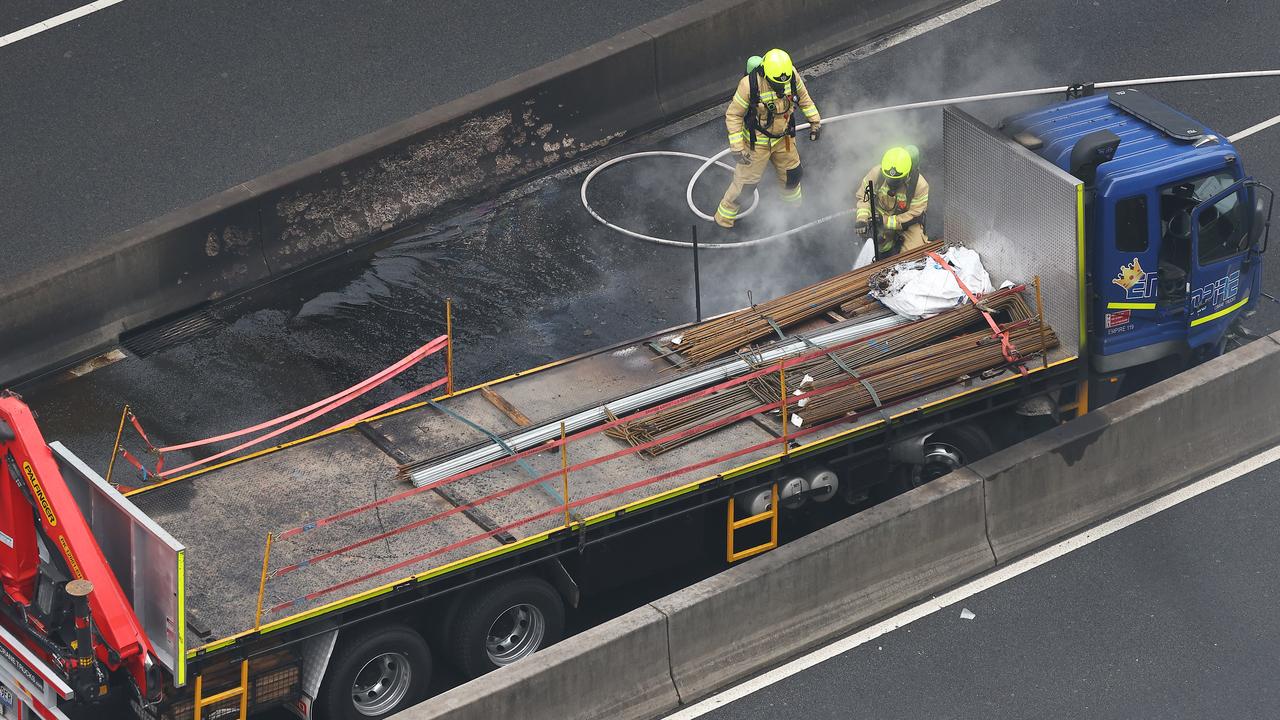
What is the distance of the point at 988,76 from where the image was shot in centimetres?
1881

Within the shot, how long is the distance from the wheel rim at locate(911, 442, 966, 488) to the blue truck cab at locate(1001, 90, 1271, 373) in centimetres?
129

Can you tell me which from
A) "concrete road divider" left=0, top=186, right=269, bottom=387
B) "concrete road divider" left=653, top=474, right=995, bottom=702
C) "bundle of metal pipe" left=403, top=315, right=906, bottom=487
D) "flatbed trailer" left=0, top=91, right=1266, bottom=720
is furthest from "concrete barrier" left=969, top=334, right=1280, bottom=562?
"concrete road divider" left=0, top=186, right=269, bottom=387

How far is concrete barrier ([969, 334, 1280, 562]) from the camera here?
1280cm

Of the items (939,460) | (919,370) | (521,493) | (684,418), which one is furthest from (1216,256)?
(521,493)

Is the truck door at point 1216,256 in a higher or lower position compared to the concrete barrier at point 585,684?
higher

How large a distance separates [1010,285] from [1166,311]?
43.7 inches

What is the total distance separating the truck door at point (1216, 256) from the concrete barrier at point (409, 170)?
6.27 metres

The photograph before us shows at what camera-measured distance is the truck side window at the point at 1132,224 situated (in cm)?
1316

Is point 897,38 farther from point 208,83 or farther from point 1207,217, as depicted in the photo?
point 208,83

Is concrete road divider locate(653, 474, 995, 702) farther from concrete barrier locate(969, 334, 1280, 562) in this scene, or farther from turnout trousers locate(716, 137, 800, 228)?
turnout trousers locate(716, 137, 800, 228)

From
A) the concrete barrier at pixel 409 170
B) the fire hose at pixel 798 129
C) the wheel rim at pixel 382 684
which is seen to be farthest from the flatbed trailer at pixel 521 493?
the concrete barrier at pixel 409 170

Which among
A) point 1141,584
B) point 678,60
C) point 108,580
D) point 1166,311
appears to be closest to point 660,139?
point 678,60

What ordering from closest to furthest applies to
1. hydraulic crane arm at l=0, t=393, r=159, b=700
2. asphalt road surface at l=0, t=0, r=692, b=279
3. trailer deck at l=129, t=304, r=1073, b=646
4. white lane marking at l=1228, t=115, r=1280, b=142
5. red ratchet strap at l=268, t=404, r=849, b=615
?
hydraulic crane arm at l=0, t=393, r=159, b=700 < red ratchet strap at l=268, t=404, r=849, b=615 < trailer deck at l=129, t=304, r=1073, b=646 < asphalt road surface at l=0, t=0, r=692, b=279 < white lane marking at l=1228, t=115, r=1280, b=142

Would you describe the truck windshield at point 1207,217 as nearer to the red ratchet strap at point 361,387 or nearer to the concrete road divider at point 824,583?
the concrete road divider at point 824,583
